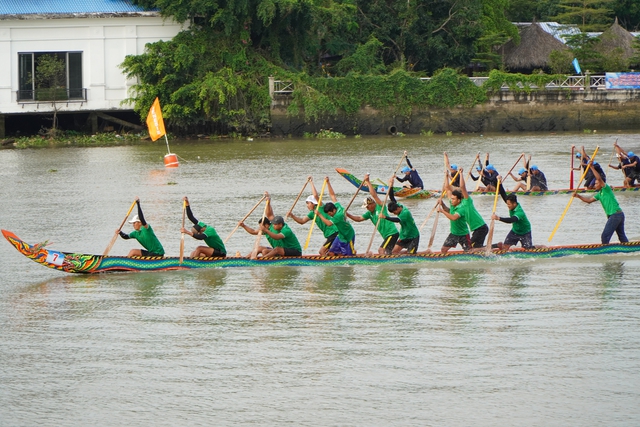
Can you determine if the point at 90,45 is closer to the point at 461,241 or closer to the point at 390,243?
the point at 390,243

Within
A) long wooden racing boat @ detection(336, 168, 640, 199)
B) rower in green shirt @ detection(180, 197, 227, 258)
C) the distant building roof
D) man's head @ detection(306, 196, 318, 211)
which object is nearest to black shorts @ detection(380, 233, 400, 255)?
man's head @ detection(306, 196, 318, 211)

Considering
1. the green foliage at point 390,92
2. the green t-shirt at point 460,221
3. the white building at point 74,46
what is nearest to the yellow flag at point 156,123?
the white building at point 74,46

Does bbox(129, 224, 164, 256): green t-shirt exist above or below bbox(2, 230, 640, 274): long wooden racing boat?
above

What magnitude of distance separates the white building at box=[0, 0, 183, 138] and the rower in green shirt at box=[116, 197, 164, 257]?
83.3 feet

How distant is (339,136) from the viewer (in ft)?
137

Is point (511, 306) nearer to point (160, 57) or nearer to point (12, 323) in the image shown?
point (12, 323)

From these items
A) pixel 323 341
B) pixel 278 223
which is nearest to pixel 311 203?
pixel 278 223

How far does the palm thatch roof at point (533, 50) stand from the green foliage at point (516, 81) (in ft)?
12.7

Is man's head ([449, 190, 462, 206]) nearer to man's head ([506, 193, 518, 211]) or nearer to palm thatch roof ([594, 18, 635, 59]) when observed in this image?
man's head ([506, 193, 518, 211])

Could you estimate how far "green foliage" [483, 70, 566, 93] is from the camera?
42.6 m

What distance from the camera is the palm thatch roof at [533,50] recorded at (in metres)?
46.6

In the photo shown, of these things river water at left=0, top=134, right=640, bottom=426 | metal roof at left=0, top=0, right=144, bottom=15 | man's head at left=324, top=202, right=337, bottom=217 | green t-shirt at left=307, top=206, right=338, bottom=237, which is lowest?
river water at left=0, top=134, right=640, bottom=426

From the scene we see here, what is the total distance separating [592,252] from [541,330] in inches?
185

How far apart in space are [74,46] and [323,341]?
101ft
